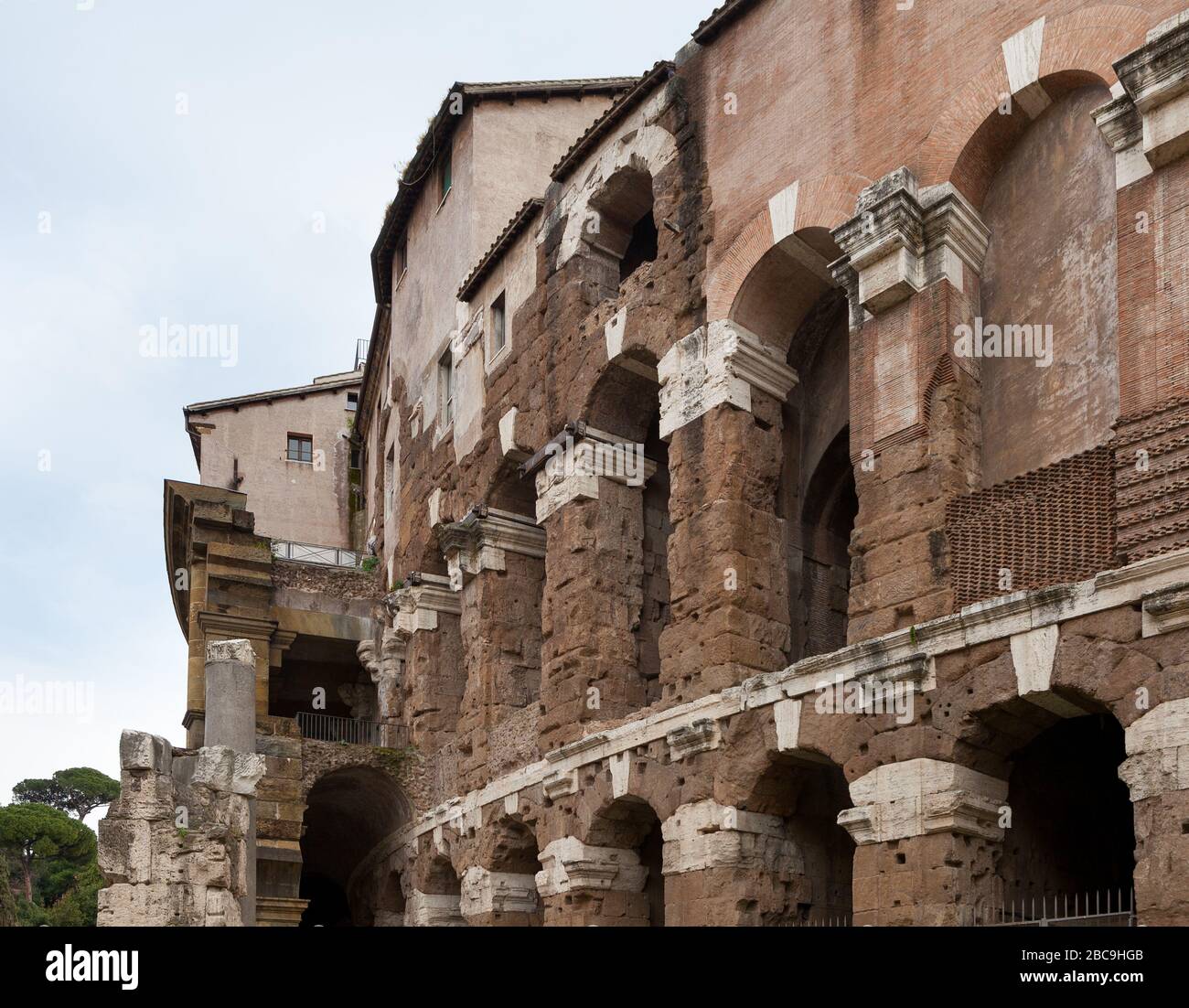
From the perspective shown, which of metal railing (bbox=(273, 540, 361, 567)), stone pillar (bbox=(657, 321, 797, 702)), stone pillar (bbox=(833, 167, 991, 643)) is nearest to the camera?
stone pillar (bbox=(833, 167, 991, 643))

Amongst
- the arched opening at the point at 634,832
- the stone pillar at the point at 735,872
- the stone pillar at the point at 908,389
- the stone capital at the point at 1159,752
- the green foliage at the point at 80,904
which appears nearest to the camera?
the stone capital at the point at 1159,752

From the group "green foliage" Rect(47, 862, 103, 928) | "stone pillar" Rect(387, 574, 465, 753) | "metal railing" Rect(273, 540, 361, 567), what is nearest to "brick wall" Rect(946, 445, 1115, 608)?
"stone pillar" Rect(387, 574, 465, 753)

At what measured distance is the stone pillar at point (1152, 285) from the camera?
35.7 ft

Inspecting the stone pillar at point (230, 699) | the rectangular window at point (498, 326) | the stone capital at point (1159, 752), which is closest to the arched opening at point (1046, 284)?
the stone capital at point (1159, 752)

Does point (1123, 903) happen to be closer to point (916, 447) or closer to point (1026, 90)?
point (916, 447)

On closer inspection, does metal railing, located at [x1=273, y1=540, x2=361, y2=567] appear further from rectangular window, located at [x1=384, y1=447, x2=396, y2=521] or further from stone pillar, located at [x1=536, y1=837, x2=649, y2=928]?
stone pillar, located at [x1=536, y1=837, x2=649, y2=928]

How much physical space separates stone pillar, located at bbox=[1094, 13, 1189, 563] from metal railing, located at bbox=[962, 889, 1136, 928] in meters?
2.52

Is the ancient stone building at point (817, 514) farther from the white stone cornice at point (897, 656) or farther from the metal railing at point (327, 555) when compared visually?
the metal railing at point (327, 555)

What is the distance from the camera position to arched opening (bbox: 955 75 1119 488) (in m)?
12.5

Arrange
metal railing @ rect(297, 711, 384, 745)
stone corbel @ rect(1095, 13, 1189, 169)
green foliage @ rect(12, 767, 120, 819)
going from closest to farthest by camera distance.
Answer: stone corbel @ rect(1095, 13, 1189, 169) < metal railing @ rect(297, 711, 384, 745) < green foliage @ rect(12, 767, 120, 819)

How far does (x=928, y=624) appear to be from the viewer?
12273mm

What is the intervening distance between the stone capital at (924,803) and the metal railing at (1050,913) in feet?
1.88

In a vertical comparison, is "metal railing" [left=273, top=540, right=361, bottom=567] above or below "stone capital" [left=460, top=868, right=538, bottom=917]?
above

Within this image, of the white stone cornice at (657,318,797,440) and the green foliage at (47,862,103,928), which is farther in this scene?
the green foliage at (47,862,103,928)
